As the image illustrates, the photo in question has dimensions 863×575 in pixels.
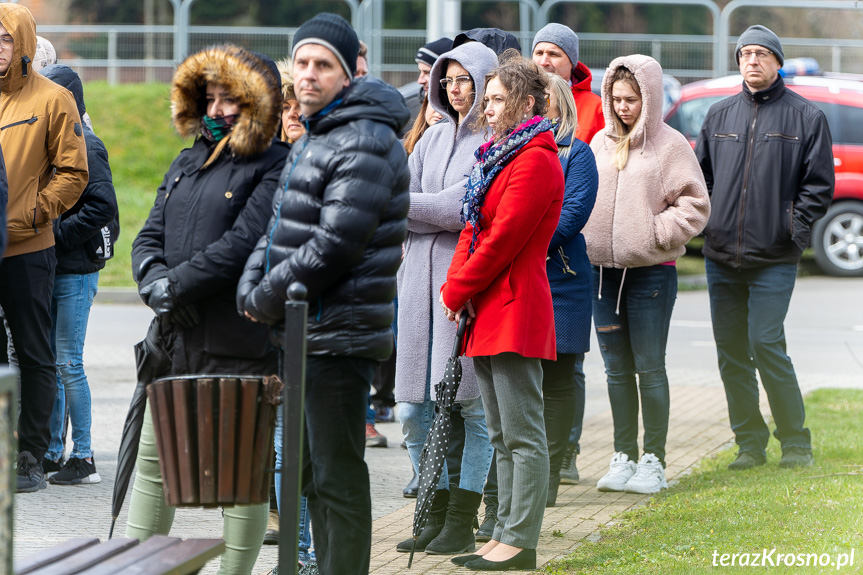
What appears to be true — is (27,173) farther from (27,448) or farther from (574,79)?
(574,79)

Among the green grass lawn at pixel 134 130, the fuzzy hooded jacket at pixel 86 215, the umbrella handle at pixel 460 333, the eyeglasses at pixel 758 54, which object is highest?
the green grass lawn at pixel 134 130

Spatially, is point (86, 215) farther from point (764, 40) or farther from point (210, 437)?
point (764, 40)

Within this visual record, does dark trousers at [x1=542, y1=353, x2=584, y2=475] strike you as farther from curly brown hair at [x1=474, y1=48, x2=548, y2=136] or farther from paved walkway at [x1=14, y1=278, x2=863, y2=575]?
curly brown hair at [x1=474, y1=48, x2=548, y2=136]

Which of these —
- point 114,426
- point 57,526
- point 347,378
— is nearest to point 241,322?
point 347,378

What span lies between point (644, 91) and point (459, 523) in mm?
2476

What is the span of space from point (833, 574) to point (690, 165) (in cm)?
249

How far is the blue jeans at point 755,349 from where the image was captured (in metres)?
6.68

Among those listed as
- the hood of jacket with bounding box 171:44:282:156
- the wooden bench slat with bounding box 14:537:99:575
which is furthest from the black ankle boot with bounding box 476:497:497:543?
the wooden bench slat with bounding box 14:537:99:575

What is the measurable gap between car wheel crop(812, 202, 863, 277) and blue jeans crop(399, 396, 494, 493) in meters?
12.3

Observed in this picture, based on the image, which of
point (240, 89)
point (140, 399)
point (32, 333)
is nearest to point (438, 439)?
point (140, 399)

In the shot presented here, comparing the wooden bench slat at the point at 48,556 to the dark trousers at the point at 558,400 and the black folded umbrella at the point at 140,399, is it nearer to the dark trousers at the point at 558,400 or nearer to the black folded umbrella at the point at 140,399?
the black folded umbrella at the point at 140,399

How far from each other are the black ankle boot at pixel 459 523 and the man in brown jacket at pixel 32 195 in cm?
218

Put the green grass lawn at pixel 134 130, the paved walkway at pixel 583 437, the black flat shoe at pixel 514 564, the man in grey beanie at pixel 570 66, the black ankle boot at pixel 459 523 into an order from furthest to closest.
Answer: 1. the green grass lawn at pixel 134 130
2. the man in grey beanie at pixel 570 66
3. the paved walkway at pixel 583 437
4. the black ankle boot at pixel 459 523
5. the black flat shoe at pixel 514 564

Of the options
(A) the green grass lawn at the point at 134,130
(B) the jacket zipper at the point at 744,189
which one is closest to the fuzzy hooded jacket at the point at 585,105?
(B) the jacket zipper at the point at 744,189
